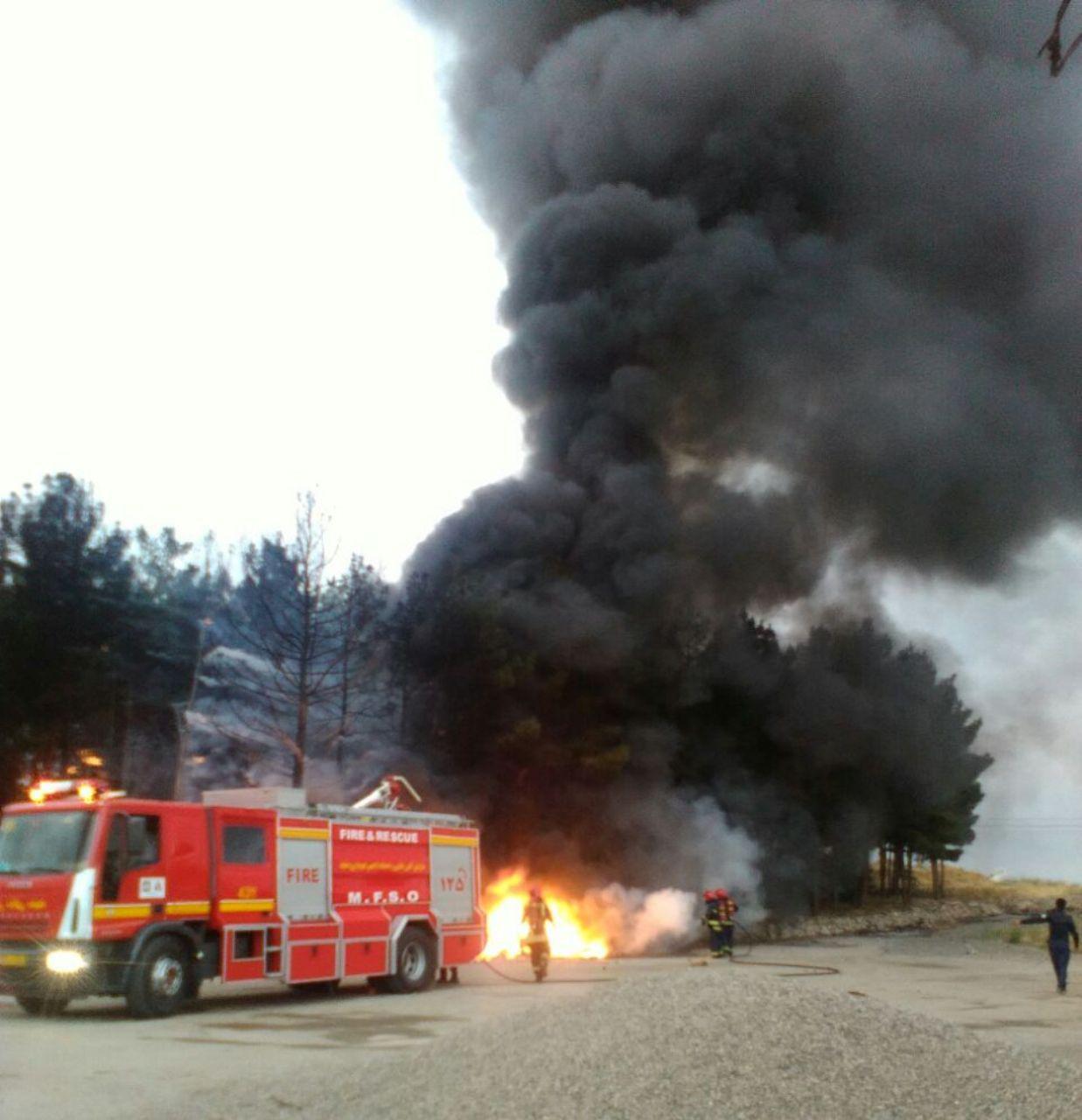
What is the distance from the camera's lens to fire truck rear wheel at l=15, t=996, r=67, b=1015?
47.5ft

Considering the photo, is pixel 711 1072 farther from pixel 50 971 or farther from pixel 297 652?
pixel 297 652

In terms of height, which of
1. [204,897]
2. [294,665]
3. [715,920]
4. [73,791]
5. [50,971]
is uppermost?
[294,665]

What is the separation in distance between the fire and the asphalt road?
10.4 ft

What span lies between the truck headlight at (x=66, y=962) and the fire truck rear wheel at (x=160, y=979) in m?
0.53

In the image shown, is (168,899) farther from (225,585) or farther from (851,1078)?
(225,585)

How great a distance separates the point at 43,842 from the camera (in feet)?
46.9

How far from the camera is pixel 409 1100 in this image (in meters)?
8.05

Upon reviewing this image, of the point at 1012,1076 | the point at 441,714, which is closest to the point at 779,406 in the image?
the point at 441,714

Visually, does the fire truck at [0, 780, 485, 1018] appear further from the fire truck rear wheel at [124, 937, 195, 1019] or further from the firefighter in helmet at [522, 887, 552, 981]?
the firefighter in helmet at [522, 887, 552, 981]

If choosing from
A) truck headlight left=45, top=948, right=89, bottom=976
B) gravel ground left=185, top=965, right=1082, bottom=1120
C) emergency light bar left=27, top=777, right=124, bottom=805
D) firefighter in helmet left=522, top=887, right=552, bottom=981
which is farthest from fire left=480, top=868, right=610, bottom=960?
gravel ground left=185, top=965, right=1082, bottom=1120

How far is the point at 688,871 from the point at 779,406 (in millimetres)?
12457

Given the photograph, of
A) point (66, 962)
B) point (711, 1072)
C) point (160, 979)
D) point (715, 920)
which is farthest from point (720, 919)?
point (711, 1072)

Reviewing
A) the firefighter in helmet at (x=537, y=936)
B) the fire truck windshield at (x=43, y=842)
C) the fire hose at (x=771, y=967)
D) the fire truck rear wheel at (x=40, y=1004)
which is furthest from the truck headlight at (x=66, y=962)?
the fire hose at (x=771, y=967)

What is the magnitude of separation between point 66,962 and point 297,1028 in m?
2.60
